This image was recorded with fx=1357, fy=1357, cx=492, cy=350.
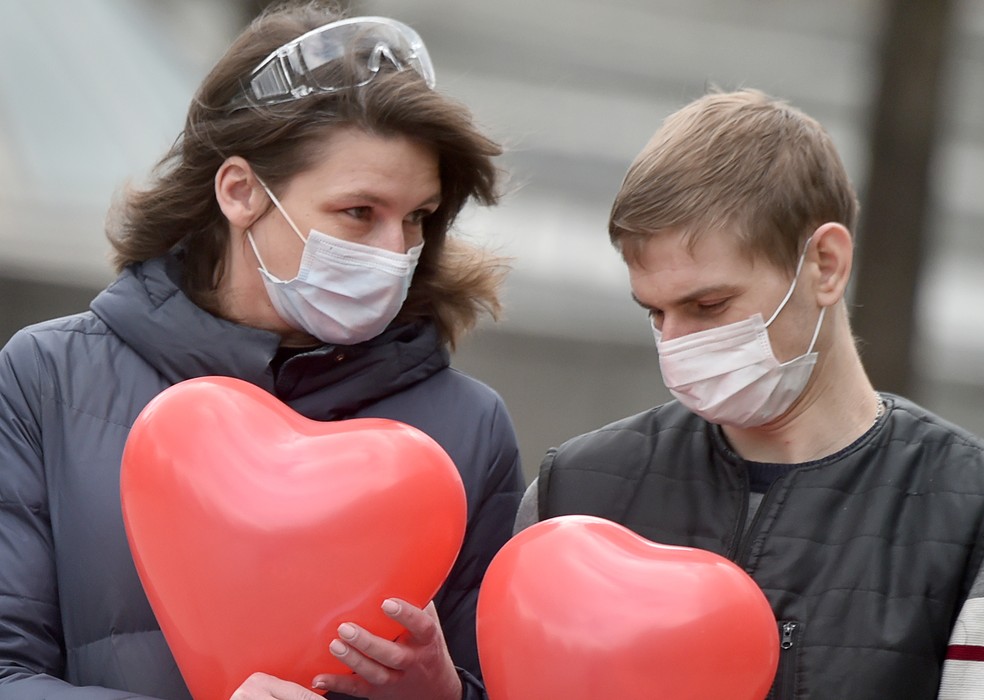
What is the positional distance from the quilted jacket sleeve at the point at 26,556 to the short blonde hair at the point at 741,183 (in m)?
1.16

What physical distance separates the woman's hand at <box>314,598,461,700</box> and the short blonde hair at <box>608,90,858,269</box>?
0.81m

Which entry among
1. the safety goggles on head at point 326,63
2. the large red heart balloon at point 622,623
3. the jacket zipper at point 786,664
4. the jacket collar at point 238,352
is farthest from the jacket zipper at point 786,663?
the safety goggles on head at point 326,63

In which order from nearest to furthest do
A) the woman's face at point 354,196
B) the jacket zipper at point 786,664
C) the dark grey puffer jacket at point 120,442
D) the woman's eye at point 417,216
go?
the jacket zipper at point 786,664 → the dark grey puffer jacket at point 120,442 → the woman's face at point 354,196 → the woman's eye at point 417,216

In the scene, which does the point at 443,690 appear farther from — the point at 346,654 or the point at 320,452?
the point at 320,452

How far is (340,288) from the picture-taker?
2633mm

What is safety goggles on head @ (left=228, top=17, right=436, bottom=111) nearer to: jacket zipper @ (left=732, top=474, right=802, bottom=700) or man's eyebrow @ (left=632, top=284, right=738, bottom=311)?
man's eyebrow @ (left=632, top=284, right=738, bottom=311)

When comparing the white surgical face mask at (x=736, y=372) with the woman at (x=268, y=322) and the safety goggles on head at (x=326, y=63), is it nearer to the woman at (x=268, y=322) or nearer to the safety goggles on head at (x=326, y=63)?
the woman at (x=268, y=322)

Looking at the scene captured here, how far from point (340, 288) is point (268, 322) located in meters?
0.22

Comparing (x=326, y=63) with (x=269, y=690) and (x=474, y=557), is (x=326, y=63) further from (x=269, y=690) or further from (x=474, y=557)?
(x=269, y=690)

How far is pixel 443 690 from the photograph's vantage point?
95.9 inches

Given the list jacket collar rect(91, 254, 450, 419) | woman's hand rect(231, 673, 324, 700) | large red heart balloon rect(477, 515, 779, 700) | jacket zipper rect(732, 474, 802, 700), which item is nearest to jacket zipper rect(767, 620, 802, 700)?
jacket zipper rect(732, 474, 802, 700)

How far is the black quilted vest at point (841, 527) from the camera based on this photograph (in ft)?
7.56

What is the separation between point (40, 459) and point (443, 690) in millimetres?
858

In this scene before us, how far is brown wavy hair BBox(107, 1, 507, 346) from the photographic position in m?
2.68
